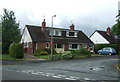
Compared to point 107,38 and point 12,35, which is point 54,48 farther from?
point 107,38

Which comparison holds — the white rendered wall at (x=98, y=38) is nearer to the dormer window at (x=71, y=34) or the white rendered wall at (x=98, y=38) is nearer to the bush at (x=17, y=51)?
the dormer window at (x=71, y=34)

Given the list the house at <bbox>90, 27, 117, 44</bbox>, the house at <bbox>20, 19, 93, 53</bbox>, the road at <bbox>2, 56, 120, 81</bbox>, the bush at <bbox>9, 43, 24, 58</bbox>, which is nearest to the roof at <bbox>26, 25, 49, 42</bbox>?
the house at <bbox>20, 19, 93, 53</bbox>

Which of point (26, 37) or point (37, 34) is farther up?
point (37, 34)

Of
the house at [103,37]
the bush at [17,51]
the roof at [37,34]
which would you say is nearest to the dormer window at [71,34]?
the roof at [37,34]

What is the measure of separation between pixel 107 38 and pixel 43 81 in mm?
50790

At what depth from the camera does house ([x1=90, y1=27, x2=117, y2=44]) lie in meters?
60.4

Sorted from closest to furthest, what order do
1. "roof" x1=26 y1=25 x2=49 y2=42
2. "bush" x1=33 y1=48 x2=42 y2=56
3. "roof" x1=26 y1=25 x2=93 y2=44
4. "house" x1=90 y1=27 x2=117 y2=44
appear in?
"bush" x1=33 y1=48 x2=42 y2=56 < "roof" x1=26 y1=25 x2=49 y2=42 < "roof" x1=26 y1=25 x2=93 y2=44 < "house" x1=90 y1=27 x2=117 y2=44

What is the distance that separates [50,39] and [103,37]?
20486 millimetres

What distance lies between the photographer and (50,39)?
46.0m

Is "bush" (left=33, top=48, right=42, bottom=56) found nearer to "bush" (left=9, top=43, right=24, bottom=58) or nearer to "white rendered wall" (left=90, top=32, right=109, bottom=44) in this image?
"bush" (left=9, top=43, right=24, bottom=58)

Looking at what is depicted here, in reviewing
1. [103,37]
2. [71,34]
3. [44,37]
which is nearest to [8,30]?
[44,37]

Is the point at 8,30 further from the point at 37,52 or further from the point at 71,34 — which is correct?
the point at 71,34

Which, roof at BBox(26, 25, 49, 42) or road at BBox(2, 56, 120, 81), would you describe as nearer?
road at BBox(2, 56, 120, 81)

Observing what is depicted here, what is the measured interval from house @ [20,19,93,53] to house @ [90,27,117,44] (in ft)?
32.3
